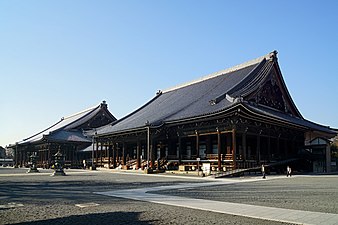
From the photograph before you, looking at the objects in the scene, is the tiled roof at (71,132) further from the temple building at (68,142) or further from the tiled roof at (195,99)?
the tiled roof at (195,99)

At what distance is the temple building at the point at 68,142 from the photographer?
→ 191ft

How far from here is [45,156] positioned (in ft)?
196

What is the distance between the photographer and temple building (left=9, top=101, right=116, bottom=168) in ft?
191

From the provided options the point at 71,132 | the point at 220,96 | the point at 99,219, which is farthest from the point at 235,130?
the point at 71,132

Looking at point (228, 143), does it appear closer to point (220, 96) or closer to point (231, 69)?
point (220, 96)

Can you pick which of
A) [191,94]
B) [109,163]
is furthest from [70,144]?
[191,94]

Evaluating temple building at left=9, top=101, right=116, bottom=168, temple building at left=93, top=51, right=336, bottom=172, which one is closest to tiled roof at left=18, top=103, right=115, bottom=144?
temple building at left=9, top=101, right=116, bottom=168

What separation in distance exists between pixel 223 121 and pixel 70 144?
36636 millimetres

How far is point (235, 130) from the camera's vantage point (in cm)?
3023

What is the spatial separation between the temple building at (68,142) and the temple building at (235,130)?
15.8m

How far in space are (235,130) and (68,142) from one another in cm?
3716

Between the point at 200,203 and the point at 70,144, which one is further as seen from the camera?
the point at 70,144

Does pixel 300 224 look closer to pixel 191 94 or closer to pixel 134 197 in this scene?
pixel 134 197

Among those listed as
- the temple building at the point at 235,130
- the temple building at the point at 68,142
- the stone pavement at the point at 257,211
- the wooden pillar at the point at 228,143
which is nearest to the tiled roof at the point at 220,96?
the temple building at the point at 235,130
